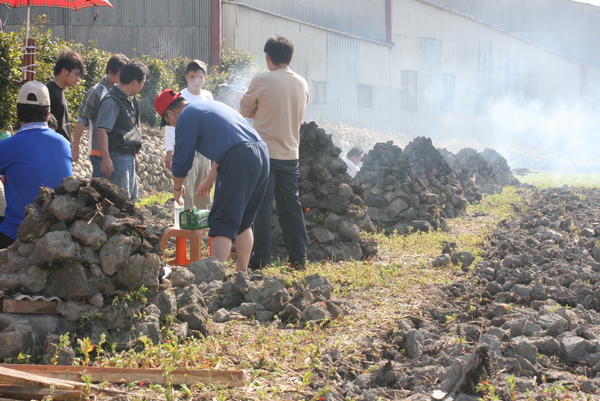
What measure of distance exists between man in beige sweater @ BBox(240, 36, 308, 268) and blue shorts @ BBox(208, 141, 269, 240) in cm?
100

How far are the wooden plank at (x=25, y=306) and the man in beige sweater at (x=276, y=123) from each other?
305 cm

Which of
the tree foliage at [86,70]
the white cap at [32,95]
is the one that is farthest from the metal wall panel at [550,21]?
the white cap at [32,95]

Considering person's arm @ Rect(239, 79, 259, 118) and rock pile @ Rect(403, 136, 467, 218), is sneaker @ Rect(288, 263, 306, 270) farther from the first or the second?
rock pile @ Rect(403, 136, 467, 218)

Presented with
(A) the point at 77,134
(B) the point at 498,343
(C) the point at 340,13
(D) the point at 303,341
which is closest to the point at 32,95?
(A) the point at 77,134

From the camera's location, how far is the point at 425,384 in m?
4.00

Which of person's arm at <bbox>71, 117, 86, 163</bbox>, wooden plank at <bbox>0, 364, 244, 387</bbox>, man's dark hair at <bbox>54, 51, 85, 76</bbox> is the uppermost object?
man's dark hair at <bbox>54, 51, 85, 76</bbox>

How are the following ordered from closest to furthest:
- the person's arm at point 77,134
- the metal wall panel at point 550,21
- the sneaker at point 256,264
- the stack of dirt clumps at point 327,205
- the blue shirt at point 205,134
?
the blue shirt at point 205,134 < the sneaker at point 256,264 < the person's arm at point 77,134 < the stack of dirt clumps at point 327,205 < the metal wall panel at point 550,21

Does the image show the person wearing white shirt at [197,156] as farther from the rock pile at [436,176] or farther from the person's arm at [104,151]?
the rock pile at [436,176]

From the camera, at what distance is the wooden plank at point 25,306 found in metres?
4.11

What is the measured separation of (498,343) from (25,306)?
2785 mm

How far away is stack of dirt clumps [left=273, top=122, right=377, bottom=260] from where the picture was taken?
8.29m

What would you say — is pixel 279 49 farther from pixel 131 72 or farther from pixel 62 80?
pixel 62 80

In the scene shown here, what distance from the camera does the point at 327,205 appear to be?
8.59 m

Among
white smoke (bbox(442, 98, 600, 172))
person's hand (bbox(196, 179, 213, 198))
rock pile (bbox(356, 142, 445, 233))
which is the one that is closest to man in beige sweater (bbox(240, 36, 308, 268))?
person's hand (bbox(196, 179, 213, 198))
